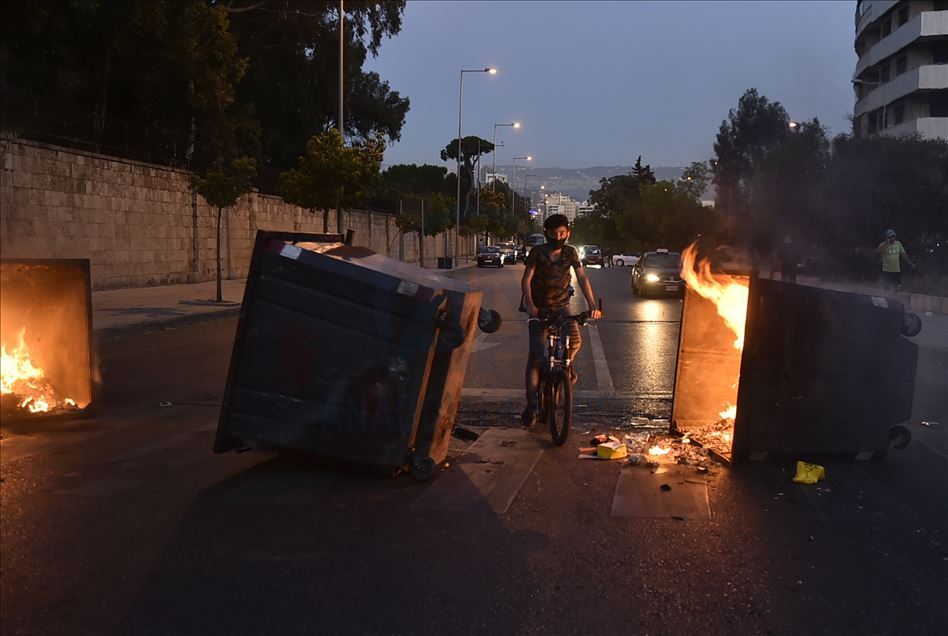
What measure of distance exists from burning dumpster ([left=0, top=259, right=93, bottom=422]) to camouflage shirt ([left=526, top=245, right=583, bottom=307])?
12.5 feet

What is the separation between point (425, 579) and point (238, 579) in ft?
2.79

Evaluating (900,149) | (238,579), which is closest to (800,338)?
(238,579)

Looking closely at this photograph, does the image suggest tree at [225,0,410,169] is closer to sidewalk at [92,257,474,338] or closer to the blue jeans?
sidewalk at [92,257,474,338]

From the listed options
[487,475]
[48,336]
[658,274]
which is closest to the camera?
[487,475]

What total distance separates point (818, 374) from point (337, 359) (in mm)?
3217

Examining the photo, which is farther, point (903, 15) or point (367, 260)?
point (903, 15)

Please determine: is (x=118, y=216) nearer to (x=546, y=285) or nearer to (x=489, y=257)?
(x=546, y=285)

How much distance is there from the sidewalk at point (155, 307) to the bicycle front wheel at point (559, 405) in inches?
265

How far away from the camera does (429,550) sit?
180 inches

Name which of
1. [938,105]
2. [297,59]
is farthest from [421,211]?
[938,105]

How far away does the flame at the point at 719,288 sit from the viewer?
701 centimetres

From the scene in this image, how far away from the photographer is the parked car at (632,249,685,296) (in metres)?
26.4

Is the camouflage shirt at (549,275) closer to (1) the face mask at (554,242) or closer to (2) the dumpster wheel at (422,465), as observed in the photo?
(1) the face mask at (554,242)

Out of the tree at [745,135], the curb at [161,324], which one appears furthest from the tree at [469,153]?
the curb at [161,324]
